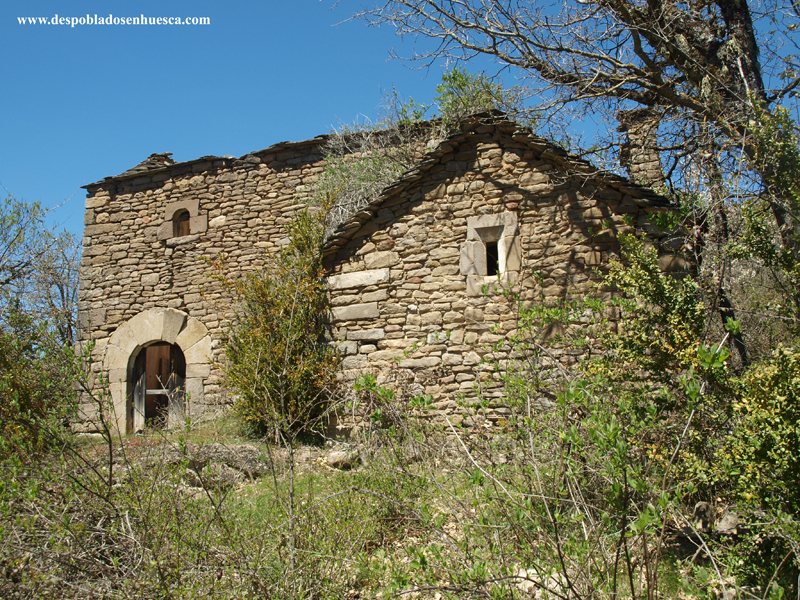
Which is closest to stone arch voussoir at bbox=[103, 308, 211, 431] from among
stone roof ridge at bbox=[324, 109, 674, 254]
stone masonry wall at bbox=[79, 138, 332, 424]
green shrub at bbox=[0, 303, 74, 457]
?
stone masonry wall at bbox=[79, 138, 332, 424]

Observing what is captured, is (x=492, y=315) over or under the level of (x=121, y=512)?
over

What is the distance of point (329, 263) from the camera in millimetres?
6578

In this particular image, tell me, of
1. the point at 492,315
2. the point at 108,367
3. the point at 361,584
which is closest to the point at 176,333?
the point at 108,367

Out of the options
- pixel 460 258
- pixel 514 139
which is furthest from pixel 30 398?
pixel 514 139

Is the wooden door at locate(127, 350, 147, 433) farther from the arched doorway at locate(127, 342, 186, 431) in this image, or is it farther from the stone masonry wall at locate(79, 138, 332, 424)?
the stone masonry wall at locate(79, 138, 332, 424)

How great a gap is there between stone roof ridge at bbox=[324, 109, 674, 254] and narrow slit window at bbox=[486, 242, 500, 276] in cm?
113

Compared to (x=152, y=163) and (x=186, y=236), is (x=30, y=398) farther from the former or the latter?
(x=152, y=163)

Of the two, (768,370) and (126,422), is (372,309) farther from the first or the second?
(126,422)

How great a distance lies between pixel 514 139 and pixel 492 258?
4.45 feet

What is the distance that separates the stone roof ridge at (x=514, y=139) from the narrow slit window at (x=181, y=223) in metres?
4.33

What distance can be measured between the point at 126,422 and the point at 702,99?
31.1 feet

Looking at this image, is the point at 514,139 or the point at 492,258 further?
the point at 492,258

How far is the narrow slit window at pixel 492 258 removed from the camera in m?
5.86

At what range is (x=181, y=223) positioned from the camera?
9539 mm
